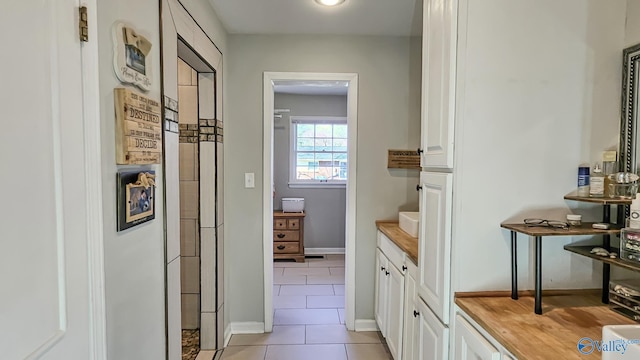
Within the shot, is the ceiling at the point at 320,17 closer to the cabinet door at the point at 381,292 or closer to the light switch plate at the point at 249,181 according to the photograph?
the light switch plate at the point at 249,181

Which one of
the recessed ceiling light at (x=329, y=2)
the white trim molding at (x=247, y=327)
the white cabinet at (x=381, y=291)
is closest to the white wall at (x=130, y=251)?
the recessed ceiling light at (x=329, y=2)

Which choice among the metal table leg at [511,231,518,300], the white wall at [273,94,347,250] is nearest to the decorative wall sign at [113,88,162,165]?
the metal table leg at [511,231,518,300]

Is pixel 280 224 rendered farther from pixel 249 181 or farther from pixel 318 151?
pixel 249 181

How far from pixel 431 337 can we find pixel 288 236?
3.26 metres

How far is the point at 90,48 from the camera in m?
0.94

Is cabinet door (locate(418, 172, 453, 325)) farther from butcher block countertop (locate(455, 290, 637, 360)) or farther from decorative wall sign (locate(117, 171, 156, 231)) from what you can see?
decorative wall sign (locate(117, 171, 156, 231))

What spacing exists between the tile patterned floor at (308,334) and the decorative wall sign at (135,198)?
1611 millimetres

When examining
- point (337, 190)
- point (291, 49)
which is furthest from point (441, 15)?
point (337, 190)

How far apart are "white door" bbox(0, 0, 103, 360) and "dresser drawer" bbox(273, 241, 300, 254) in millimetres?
3682

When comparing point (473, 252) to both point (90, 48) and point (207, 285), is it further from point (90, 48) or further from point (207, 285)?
point (207, 285)

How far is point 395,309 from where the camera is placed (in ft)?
7.27

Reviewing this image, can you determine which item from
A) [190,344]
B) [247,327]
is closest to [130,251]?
[190,344]

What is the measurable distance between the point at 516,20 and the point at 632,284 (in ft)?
3.43

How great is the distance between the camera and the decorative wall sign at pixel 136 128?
3.60 feet
